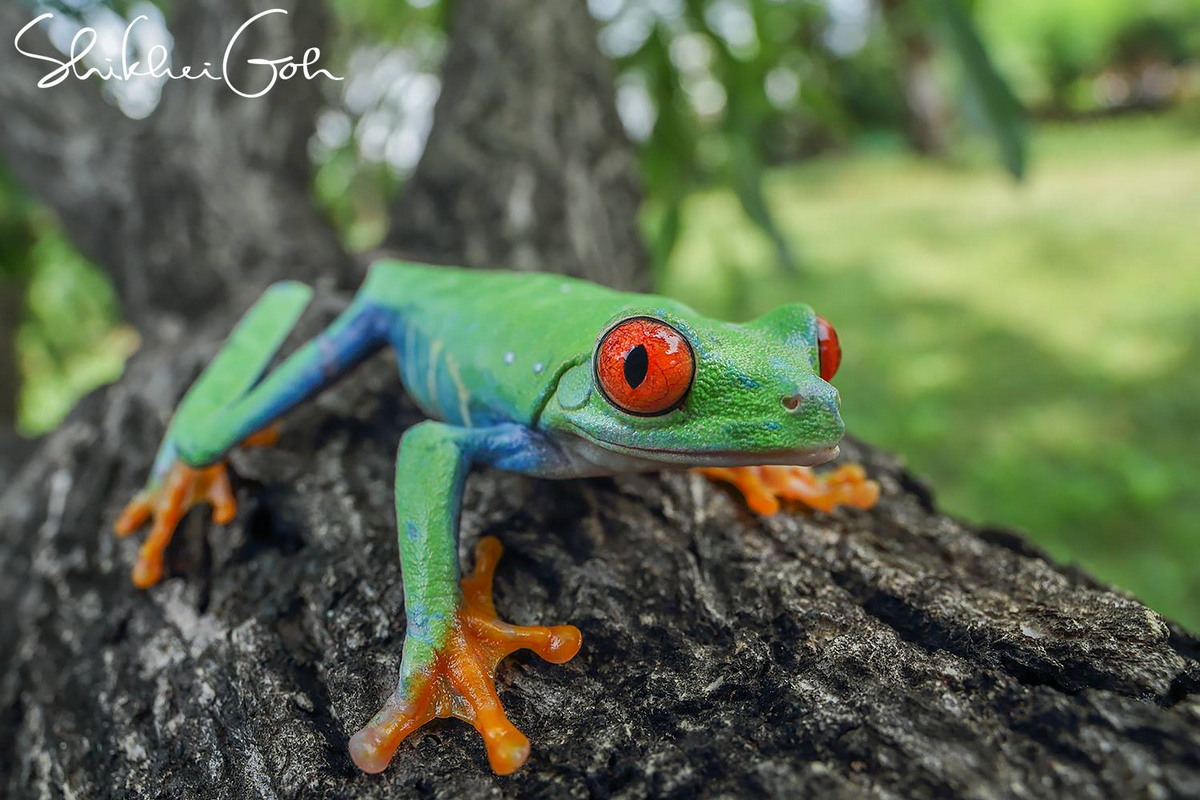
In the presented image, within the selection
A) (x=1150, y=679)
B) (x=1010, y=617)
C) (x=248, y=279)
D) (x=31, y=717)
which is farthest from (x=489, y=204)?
(x=1150, y=679)

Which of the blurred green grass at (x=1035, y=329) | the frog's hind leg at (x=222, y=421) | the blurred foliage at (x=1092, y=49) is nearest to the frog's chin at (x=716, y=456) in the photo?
the frog's hind leg at (x=222, y=421)

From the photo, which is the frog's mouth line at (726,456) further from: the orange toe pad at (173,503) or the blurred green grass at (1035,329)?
the blurred green grass at (1035,329)

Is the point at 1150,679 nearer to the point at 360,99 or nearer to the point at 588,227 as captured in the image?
the point at 588,227

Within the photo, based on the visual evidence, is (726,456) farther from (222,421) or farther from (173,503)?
(173,503)

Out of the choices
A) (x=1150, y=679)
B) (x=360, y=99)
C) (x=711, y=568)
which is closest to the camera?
(x=1150, y=679)

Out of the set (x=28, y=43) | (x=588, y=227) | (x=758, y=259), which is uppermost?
(x=28, y=43)

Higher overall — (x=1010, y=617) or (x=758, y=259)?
(x=1010, y=617)
